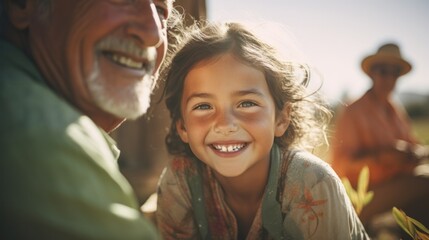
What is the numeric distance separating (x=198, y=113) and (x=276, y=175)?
1.93 ft

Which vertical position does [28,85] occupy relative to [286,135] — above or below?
above

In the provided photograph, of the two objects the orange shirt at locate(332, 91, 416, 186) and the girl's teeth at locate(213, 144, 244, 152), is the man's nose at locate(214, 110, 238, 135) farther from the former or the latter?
the orange shirt at locate(332, 91, 416, 186)

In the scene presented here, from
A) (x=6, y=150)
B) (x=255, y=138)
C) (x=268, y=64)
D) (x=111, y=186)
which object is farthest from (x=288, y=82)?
(x=6, y=150)

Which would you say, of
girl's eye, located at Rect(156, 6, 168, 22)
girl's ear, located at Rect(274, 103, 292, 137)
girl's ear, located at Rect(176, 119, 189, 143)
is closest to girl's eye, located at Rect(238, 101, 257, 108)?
girl's ear, located at Rect(274, 103, 292, 137)

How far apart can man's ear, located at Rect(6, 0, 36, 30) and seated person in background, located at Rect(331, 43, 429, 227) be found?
4350 millimetres

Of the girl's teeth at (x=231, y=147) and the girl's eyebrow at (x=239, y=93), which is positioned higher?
the girl's eyebrow at (x=239, y=93)

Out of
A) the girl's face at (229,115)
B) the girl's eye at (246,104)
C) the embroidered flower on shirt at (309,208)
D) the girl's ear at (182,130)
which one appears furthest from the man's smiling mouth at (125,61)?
the embroidered flower on shirt at (309,208)

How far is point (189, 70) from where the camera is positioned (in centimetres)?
236

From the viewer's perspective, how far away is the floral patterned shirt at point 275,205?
6.80 ft

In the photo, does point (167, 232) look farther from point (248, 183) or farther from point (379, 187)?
point (379, 187)

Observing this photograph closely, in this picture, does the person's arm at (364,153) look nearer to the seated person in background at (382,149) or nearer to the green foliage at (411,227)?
the seated person in background at (382,149)

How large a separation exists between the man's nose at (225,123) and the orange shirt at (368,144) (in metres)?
3.21

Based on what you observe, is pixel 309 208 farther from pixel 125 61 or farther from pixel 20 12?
pixel 20 12

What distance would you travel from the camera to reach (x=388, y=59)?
18.3 ft
